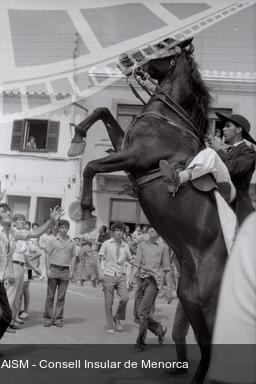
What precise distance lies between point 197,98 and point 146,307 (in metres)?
3.36

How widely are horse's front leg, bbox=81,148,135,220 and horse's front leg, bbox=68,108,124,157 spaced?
1.28 feet

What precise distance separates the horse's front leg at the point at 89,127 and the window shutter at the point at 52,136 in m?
15.1

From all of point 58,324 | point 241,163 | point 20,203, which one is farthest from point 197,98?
point 20,203

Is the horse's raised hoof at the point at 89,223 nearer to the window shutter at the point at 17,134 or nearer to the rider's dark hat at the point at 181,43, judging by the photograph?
the rider's dark hat at the point at 181,43

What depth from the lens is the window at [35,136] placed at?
1889 centimetres

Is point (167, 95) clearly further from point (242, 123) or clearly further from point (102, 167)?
point (102, 167)

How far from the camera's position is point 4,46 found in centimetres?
641

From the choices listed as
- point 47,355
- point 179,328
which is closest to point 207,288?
point 179,328

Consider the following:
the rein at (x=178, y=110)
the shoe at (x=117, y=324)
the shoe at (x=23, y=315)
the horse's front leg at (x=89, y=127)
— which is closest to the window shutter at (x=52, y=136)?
the shoe at (x=23, y=315)

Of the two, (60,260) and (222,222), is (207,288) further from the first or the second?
(60,260)

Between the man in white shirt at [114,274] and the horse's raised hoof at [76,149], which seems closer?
the horse's raised hoof at [76,149]

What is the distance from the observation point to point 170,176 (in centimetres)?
319

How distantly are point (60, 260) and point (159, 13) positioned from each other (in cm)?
434

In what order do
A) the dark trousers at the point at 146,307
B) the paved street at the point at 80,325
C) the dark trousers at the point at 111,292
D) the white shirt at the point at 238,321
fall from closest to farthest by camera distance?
the white shirt at the point at 238,321 → the dark trousers at the point at 146,307 → the paved street at the point at 80,325 → the dark trousers at the point at 111,292
